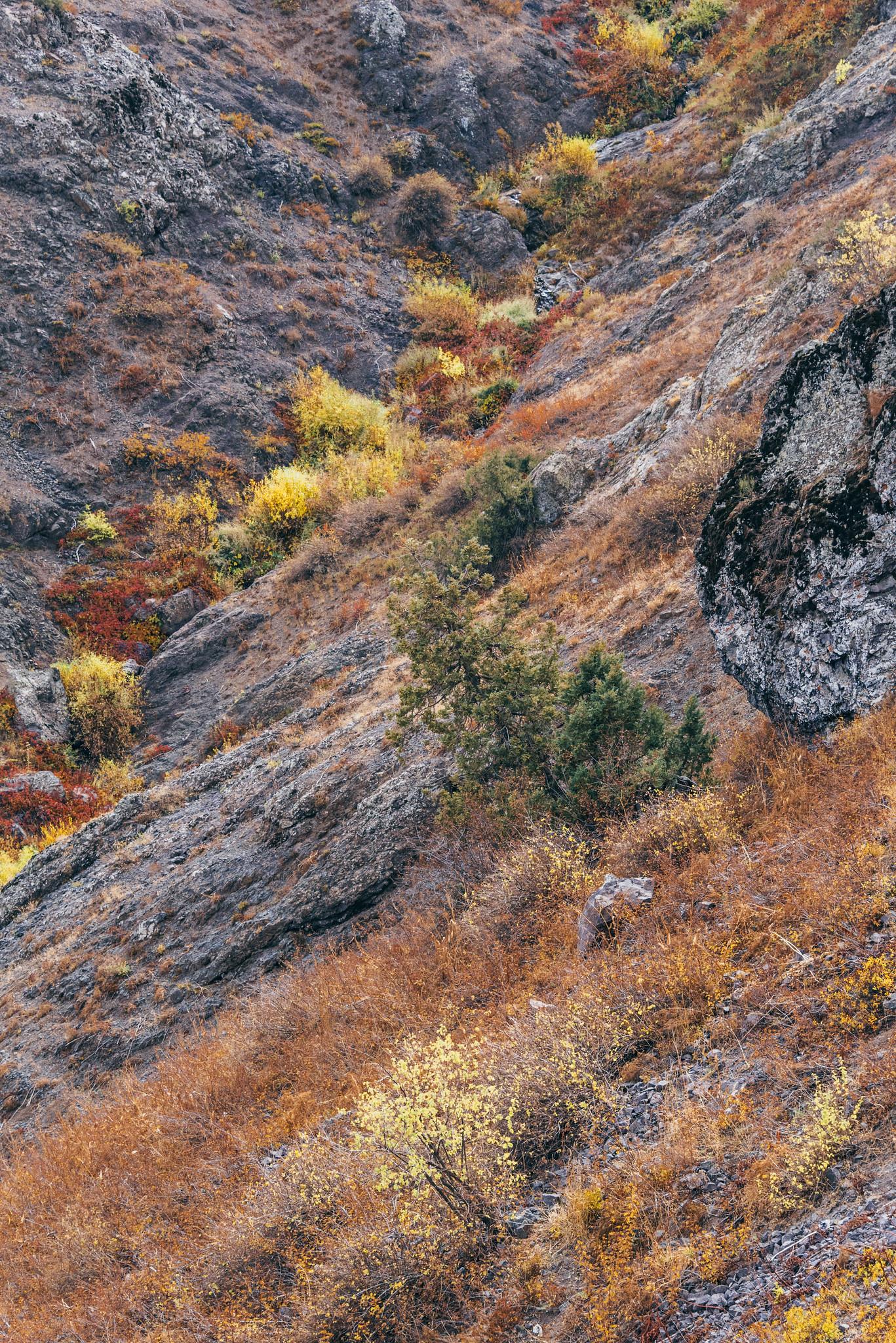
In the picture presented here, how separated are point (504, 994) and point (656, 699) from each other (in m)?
4.00

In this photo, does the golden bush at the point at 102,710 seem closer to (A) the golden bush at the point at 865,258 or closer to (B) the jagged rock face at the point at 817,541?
(B) the jagged rock face at the point at 817,541

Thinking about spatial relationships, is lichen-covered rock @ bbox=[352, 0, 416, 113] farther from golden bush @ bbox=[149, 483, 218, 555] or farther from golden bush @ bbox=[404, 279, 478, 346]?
golden bush @ bbox=[149, 483, 218, 555]

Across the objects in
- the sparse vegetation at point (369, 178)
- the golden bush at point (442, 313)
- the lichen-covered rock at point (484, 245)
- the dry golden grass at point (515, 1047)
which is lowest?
the dry golden grass at point (515, 1047)

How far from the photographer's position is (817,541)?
5.44 meters

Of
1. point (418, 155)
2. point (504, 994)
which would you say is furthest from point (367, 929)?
point (418, 155)

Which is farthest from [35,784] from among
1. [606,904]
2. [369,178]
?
[369,178]

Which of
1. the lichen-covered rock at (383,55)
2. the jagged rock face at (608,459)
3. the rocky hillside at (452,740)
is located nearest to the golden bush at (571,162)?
the rocky hillside at (452,740)

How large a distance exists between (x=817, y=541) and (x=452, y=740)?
3.44 meters

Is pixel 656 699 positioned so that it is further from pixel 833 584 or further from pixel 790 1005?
pixel 790 1005

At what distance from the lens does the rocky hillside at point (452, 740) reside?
3234 millimetres

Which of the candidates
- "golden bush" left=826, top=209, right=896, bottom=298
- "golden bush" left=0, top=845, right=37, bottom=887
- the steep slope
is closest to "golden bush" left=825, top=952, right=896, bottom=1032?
the steep slope

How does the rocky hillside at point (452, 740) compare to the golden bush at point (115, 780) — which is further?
the golden bush at point (115, 780)

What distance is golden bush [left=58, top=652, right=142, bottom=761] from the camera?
53.9ft

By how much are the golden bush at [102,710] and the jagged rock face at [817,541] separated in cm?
1400
